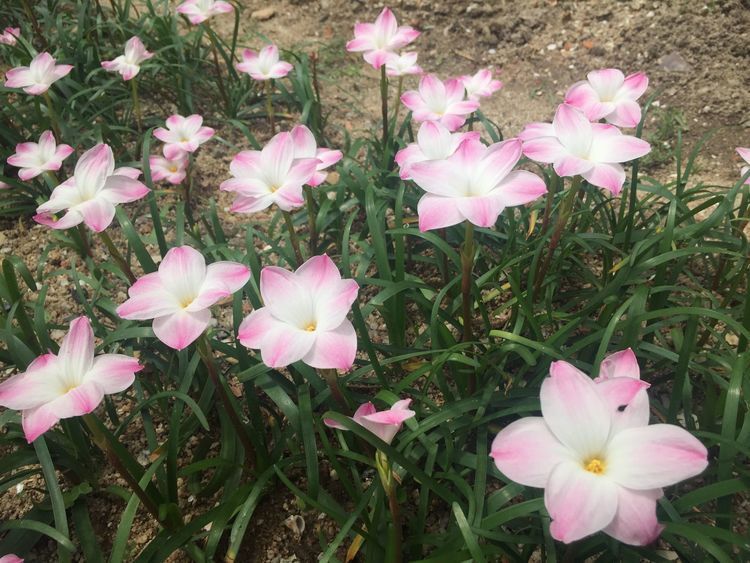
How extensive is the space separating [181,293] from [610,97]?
1184 mm

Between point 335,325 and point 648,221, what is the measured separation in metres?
1.29

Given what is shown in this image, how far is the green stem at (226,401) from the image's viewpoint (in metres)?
1.20

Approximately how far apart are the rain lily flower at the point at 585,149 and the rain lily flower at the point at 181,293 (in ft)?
2.34

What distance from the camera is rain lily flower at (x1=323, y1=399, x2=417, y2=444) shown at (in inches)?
39.2

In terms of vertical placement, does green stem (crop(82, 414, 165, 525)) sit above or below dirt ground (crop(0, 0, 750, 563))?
below

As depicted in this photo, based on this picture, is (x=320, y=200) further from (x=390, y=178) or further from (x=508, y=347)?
(x=508, y=347)

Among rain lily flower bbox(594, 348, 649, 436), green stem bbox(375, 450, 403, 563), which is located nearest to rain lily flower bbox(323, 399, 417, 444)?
green stem bbox(375, 450, 403, 563)

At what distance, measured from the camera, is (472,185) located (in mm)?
1145

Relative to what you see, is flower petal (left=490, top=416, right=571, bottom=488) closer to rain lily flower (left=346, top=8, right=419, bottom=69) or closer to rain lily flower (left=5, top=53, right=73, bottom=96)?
rain lily flower (left=346, top=8, right=419, bottom=69)

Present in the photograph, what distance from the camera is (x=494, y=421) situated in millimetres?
1367

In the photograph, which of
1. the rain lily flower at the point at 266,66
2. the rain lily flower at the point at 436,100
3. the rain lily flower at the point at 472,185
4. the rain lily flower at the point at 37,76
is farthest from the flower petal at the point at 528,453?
the rain lily flower at the point at 37,76

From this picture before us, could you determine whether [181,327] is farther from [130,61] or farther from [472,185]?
[130,61]

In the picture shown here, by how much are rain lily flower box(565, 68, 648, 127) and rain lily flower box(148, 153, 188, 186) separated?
1.35 meters

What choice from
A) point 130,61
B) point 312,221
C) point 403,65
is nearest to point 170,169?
point 130,61
